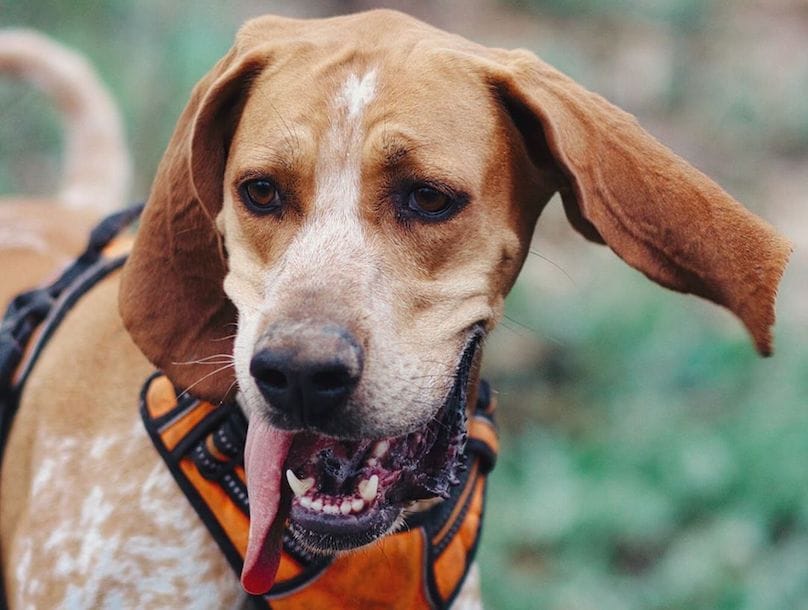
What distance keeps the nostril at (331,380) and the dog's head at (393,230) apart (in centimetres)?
1

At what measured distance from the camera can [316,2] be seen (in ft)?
25.6

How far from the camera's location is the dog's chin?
2.25 metres

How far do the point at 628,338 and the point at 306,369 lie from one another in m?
3.37

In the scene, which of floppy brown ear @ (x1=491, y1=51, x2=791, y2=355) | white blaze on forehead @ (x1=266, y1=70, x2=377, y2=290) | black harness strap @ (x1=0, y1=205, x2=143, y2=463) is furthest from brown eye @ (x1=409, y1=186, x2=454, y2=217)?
black harness strap @ (x1=0, y1=205, x2=143, y2=463)

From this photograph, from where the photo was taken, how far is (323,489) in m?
2.30

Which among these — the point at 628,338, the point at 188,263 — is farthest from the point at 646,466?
the point at 188,263

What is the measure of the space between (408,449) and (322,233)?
0.46 m

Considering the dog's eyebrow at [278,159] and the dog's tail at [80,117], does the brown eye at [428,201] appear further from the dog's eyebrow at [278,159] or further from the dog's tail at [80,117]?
the dog's tail at [80,117]

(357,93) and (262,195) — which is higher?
(357,93)

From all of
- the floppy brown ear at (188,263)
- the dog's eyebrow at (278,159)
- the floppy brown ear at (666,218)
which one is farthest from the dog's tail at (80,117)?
the floppy brown ear at (666,218)

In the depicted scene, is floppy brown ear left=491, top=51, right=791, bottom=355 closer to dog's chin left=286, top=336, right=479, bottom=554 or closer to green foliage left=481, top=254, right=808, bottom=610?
dog's chin left=286, top=336, right=479, bottom=554

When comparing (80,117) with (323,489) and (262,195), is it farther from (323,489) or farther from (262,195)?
(323,489)

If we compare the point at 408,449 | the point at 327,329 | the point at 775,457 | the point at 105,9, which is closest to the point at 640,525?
the point at 775,457

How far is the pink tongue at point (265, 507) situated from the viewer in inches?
90.2
